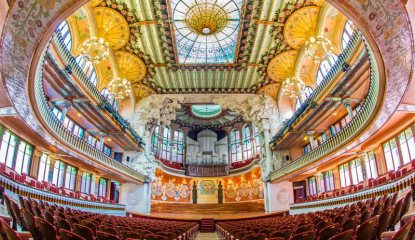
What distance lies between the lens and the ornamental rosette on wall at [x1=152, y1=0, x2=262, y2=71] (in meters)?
14.8

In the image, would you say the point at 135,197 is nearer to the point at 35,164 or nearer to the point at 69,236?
the point at 35,164

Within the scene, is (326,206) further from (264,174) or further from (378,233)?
(378,233)

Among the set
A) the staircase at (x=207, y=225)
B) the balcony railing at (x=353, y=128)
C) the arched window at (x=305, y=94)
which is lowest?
the staircase at (x=207, y=225)

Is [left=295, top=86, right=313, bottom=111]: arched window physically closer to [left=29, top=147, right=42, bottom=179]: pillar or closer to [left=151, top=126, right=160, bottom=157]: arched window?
[left=151, top=126, right=160, bottom=157]: arched window

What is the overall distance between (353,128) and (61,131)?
12.3 m

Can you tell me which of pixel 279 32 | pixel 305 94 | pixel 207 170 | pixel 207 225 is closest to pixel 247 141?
pixel 207 170

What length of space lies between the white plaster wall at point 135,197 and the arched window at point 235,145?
1111 centimetres

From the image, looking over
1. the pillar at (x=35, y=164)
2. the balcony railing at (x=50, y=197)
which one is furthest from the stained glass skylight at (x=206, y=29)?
the balcony railing at (x=50, y=197)

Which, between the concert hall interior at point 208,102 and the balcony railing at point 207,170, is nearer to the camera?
the concert hall interior at point 208,102

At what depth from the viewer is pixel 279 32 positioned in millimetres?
16594

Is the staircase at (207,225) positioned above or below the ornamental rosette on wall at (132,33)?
below

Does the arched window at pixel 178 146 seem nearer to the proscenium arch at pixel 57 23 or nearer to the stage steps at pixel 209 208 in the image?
the stage steps at pixel 209 208

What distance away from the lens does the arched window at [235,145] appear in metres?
30.6

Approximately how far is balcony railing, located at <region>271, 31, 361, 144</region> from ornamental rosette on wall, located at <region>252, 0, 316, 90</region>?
11.0 feet
